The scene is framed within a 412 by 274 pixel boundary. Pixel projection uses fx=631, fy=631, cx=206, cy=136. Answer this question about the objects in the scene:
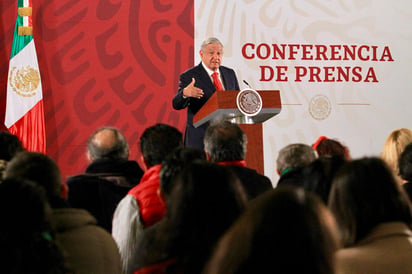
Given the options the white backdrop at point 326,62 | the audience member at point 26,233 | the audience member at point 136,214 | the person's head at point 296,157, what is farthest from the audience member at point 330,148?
the white backdrop at point 326,62

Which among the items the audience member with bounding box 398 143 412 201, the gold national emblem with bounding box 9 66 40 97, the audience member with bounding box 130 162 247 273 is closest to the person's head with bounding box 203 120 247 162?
the audience member with bounding box 398 143 412 201

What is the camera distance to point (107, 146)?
3129mm

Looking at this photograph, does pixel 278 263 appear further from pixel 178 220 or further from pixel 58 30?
pixel 58 30

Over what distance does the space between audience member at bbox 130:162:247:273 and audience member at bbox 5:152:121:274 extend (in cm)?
48

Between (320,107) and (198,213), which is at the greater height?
(320,107)

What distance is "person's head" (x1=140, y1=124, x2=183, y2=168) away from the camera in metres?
2.89

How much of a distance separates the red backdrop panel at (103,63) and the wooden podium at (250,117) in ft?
7.53

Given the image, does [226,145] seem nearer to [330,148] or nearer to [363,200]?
[330,148]

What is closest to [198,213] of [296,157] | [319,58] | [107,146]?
[296,157]

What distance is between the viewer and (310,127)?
23.4 ft

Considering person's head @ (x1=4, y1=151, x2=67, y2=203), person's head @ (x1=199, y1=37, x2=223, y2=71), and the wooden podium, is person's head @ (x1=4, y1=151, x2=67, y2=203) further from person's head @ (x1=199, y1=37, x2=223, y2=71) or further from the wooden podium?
person's head @ (x1=199, y1=37, x2=223, y2=71)

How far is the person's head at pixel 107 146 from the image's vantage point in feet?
10.3

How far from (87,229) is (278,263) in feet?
3.49

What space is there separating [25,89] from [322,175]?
15.6ft
